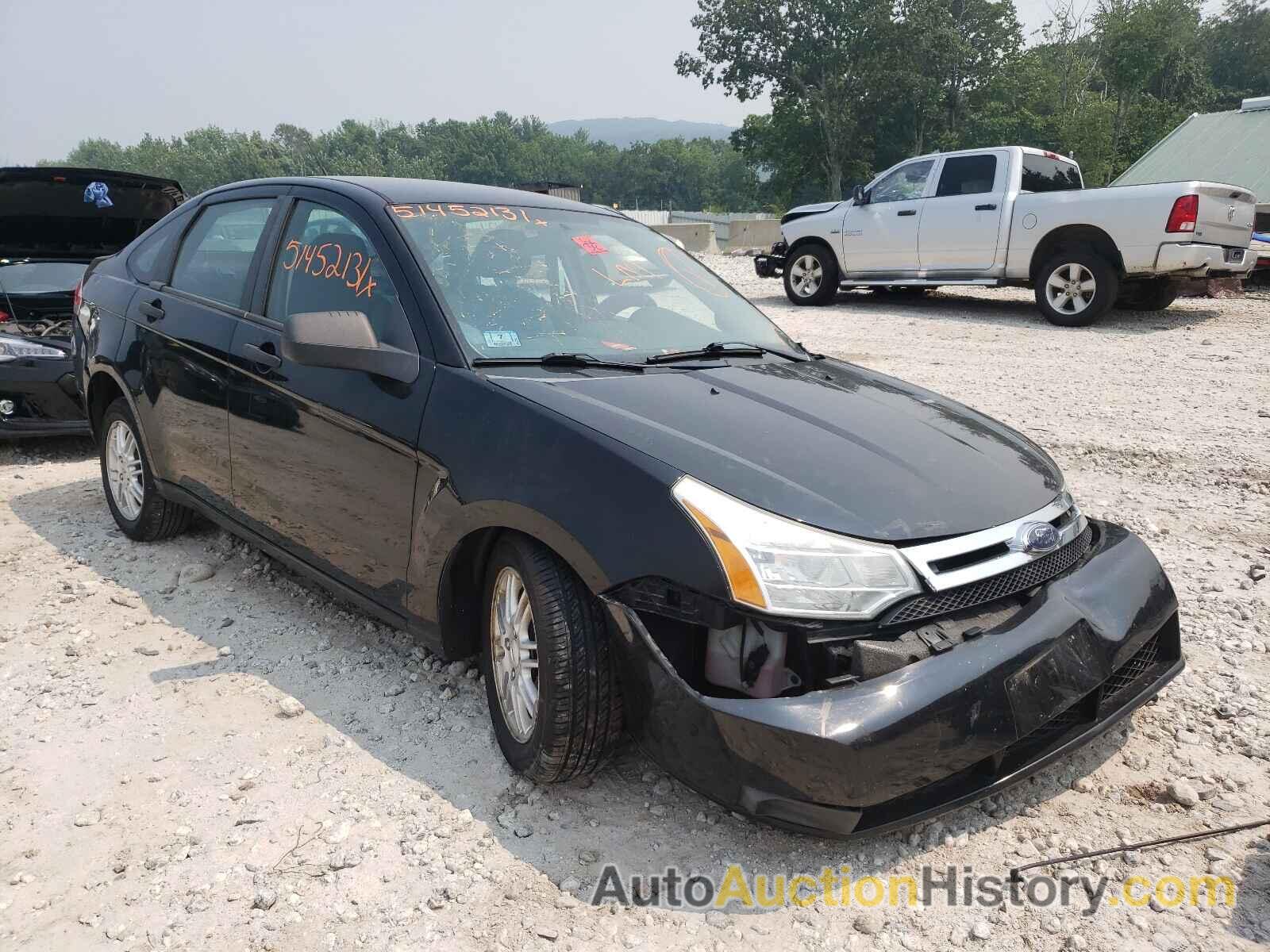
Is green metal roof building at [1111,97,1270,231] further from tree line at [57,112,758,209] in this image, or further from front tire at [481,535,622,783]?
tree line at [57,112,758,209]

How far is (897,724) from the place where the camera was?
82.4 inches

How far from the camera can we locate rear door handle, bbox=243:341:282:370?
3451 mm

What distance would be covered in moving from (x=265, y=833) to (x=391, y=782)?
36 centimetres

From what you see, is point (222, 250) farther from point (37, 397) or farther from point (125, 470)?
point (37, 397)

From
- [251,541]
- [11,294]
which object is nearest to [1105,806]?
[251,541]

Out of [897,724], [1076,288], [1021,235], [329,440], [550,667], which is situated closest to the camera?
[897,724]

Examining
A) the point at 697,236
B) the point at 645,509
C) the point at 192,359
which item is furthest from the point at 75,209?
the point at 697,236

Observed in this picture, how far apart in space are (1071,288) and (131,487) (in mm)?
9497

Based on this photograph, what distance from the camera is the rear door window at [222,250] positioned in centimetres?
383

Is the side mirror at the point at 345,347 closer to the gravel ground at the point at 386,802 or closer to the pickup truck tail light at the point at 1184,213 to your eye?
the gravel ground at the point at 386,802

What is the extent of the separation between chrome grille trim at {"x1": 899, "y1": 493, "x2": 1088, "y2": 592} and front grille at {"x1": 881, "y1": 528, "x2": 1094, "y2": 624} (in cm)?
2

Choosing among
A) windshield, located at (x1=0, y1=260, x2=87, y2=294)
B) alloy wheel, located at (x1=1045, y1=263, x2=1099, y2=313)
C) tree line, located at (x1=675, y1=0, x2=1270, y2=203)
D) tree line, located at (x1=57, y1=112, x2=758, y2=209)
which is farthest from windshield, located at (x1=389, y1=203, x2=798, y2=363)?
tree line, located at (x1=57, y1=112, x2=758, y2=209)

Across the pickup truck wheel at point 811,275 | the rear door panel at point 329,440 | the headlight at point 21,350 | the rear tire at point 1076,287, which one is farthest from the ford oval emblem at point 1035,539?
the pickup truck wheel at point 811,275

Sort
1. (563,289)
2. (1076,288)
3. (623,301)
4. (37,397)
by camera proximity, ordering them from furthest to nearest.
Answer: (1076,288)
(37,397)
(623,301)
(563,289)
